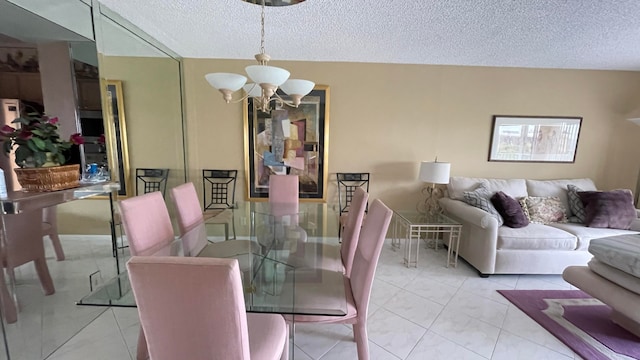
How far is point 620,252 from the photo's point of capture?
1688mm

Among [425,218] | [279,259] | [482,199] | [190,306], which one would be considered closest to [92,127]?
[279,259]

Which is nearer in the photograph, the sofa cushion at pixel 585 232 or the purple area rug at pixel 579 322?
the purple area rug at pixel 579 322

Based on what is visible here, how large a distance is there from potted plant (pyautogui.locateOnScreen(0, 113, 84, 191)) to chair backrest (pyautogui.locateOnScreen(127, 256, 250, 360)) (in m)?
1.44

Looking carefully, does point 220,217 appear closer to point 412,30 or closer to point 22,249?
point 22,249

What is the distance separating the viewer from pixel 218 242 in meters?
1.95

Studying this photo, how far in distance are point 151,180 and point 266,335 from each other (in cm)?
288

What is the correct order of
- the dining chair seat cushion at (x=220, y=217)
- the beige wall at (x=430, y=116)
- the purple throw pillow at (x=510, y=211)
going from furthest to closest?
1. the beige wall at (x=430, y=116)
2. the purple throw pillow at (x=510, y=211)
3. the dining chair seat cushion at (x=220, y=217)

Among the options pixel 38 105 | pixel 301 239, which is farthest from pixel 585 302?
pixel 38 105

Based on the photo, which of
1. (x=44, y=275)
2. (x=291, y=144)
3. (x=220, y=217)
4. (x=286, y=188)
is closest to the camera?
(x=44, y=275)

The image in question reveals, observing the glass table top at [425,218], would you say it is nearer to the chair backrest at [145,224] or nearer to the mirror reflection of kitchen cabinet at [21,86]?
the chair backrest at [145,224]

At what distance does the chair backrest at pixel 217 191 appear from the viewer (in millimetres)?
3396

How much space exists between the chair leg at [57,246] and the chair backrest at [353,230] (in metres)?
2.07

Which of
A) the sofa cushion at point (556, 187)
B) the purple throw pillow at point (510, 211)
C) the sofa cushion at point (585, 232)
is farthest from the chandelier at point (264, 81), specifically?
the sofa cushion at point (556, 187)

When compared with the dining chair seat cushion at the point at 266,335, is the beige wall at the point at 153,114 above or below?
above
